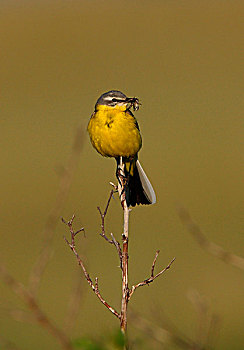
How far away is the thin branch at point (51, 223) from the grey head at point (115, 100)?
2.24m

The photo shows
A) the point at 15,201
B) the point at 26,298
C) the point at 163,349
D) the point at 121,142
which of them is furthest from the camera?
the point at 15,201

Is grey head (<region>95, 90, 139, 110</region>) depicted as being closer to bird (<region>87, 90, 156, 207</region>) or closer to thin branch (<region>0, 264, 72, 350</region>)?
bird (<region>87, 90, 156, 207</region>)

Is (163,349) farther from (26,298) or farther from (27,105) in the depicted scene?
(27,105)

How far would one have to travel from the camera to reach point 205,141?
29.1 meters

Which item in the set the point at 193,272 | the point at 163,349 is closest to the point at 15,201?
the point at 193,272

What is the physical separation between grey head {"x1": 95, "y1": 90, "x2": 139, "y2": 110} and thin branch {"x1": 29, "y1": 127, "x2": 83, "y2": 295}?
224 centimetres

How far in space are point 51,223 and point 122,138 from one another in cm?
258

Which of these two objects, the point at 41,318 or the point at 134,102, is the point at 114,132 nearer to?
the point at 134,102

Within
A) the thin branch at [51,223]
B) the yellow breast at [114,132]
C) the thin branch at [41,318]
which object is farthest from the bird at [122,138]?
the thin branch at [41,318]

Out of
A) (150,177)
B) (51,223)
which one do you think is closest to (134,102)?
(51,223)

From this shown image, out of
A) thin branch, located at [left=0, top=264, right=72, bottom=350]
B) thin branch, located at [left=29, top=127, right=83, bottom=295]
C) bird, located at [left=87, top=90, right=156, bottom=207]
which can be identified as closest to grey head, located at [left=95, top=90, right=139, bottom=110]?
bird, located at [left=87, top=90, right=156, bottom=207]

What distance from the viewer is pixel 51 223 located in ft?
7.04

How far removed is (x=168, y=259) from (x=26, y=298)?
1432 cm

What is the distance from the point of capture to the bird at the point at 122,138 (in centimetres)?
468
